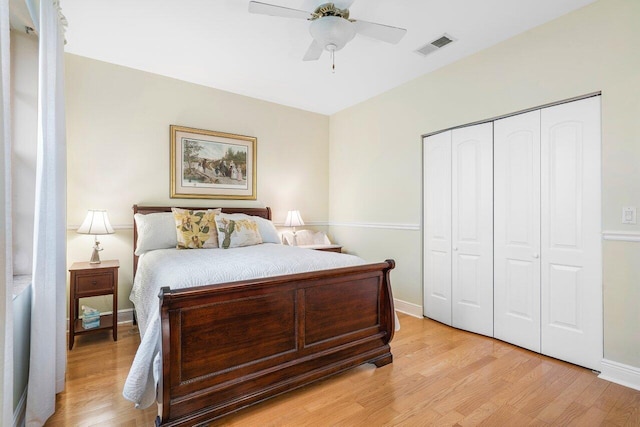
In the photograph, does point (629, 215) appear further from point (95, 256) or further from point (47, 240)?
point (95, 256)

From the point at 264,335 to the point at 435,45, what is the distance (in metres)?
2.91

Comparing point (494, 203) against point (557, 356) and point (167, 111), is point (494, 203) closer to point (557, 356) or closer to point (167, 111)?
point (557, 356)

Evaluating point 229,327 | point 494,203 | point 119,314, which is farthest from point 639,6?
point 119,314

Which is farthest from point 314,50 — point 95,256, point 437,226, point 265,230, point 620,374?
point 620,374

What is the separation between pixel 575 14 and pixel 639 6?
381 mm

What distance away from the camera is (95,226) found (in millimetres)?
2957

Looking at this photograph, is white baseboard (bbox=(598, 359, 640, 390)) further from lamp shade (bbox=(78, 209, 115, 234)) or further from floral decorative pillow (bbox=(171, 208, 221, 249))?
lamp shade (bbox=(78, 209, 115, 234))

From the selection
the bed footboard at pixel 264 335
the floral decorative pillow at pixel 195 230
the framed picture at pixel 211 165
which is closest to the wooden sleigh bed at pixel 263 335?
the bed footboard at pixel 264 335

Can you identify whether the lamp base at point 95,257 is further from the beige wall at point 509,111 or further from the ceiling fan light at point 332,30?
the beige wall at point 509,111

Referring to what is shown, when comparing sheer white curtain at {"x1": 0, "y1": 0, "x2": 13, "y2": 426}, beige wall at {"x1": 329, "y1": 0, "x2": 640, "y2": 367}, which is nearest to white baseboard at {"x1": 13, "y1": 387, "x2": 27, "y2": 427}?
sheer white curtain at {"x1": 0, "y1": 0, "x2": 13, "y2": 426}

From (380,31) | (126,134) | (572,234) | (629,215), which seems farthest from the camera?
(126,134)

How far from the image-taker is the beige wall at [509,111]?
2.24 meters

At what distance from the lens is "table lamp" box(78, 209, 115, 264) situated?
2938 millimetres

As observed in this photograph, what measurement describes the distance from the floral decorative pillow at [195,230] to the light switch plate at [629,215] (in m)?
3.36
